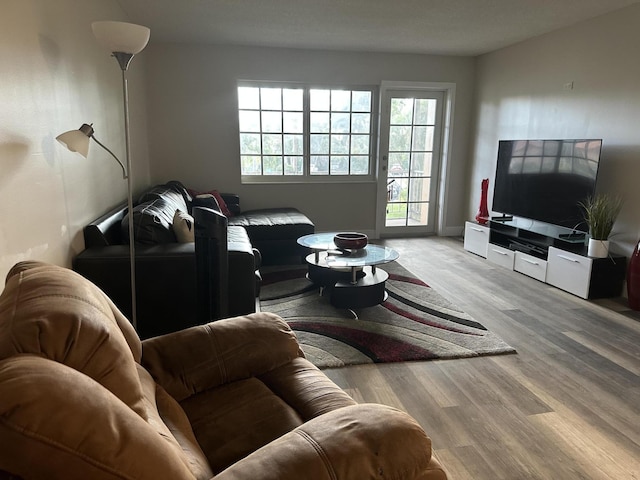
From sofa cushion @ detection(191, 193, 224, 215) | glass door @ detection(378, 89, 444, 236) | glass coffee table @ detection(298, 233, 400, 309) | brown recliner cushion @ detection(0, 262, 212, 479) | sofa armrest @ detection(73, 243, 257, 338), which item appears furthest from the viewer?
Answer: glass door @ detection(378, 89, 444, 236)

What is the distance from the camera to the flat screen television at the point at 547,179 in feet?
12.5

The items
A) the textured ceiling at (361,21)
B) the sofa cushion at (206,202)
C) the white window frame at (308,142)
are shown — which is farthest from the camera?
the white window frame at (308,142)

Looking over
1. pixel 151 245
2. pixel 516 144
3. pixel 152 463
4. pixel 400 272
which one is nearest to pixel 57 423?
pixel 152 463

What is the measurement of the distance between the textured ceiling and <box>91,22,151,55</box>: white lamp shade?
5.39 feet

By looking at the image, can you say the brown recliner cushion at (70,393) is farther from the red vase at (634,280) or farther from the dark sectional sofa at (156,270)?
the red vase at (634,280)

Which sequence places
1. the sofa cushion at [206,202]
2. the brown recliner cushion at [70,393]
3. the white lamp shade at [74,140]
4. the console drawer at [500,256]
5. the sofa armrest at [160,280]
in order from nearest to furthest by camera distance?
the brown recliner cushion at [70,393] → the white lamp shade at [74,140] → the sofa armrest at [160,280] → the sofa cushion at [206,202] → the console drawer at [500,256]

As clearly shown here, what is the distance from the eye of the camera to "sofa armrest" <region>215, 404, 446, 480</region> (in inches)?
36.7

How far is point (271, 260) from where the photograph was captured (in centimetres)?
459

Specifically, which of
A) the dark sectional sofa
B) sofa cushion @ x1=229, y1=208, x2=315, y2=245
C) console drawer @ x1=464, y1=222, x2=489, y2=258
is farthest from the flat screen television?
the dark sectional sofa

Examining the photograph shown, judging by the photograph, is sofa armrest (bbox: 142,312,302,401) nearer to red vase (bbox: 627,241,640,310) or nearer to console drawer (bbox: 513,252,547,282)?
red vase (bbox: 627,241,640,310)

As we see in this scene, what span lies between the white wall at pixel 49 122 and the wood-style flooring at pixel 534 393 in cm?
166

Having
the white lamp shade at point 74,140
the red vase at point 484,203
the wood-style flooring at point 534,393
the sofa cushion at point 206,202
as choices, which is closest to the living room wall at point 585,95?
the red vase at point 484,203

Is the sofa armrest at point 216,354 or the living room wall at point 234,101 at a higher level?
the living room wall at point 234,101

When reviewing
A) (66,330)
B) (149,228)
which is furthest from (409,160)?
(66,330)
